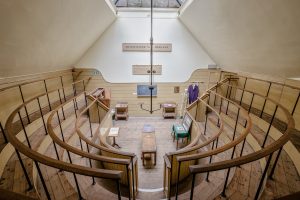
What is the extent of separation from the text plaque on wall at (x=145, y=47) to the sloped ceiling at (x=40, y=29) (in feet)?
5.76

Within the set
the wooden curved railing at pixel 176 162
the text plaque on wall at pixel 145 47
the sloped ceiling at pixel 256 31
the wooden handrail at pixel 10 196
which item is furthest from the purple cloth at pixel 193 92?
the wooden handrail at pixel 10 196

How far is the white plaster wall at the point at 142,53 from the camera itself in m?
6.66

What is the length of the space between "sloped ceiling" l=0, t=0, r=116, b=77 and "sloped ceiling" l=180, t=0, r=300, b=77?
327 centimetres

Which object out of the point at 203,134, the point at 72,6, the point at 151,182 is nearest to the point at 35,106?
the point at 72,6

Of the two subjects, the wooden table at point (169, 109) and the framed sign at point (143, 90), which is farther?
the framed sign at point (143, 90)

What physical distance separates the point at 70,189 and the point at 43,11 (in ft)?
10.2

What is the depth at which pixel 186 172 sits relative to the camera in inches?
134

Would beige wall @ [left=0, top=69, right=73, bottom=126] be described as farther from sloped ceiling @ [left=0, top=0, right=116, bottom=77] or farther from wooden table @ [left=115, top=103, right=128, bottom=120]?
wooden table @ [left=115, top=103, right=128, bottom=120]

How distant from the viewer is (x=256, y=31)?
3.24 meters

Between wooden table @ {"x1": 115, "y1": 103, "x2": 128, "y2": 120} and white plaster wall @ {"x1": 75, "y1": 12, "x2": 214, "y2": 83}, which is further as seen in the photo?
wooden table @ {"x1": 115, "y1": 103, "x2": 128, "y2": 120}

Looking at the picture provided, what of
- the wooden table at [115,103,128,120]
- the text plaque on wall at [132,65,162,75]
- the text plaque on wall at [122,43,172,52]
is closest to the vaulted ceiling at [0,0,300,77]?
the text plaque on wall at [122,43,172,52]

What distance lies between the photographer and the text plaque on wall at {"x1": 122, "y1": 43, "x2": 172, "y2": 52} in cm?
682

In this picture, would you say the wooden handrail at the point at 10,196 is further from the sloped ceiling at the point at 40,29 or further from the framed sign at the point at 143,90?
the framed sign at the point at 143,90

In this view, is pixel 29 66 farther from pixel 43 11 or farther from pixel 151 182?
pixel 151 182
